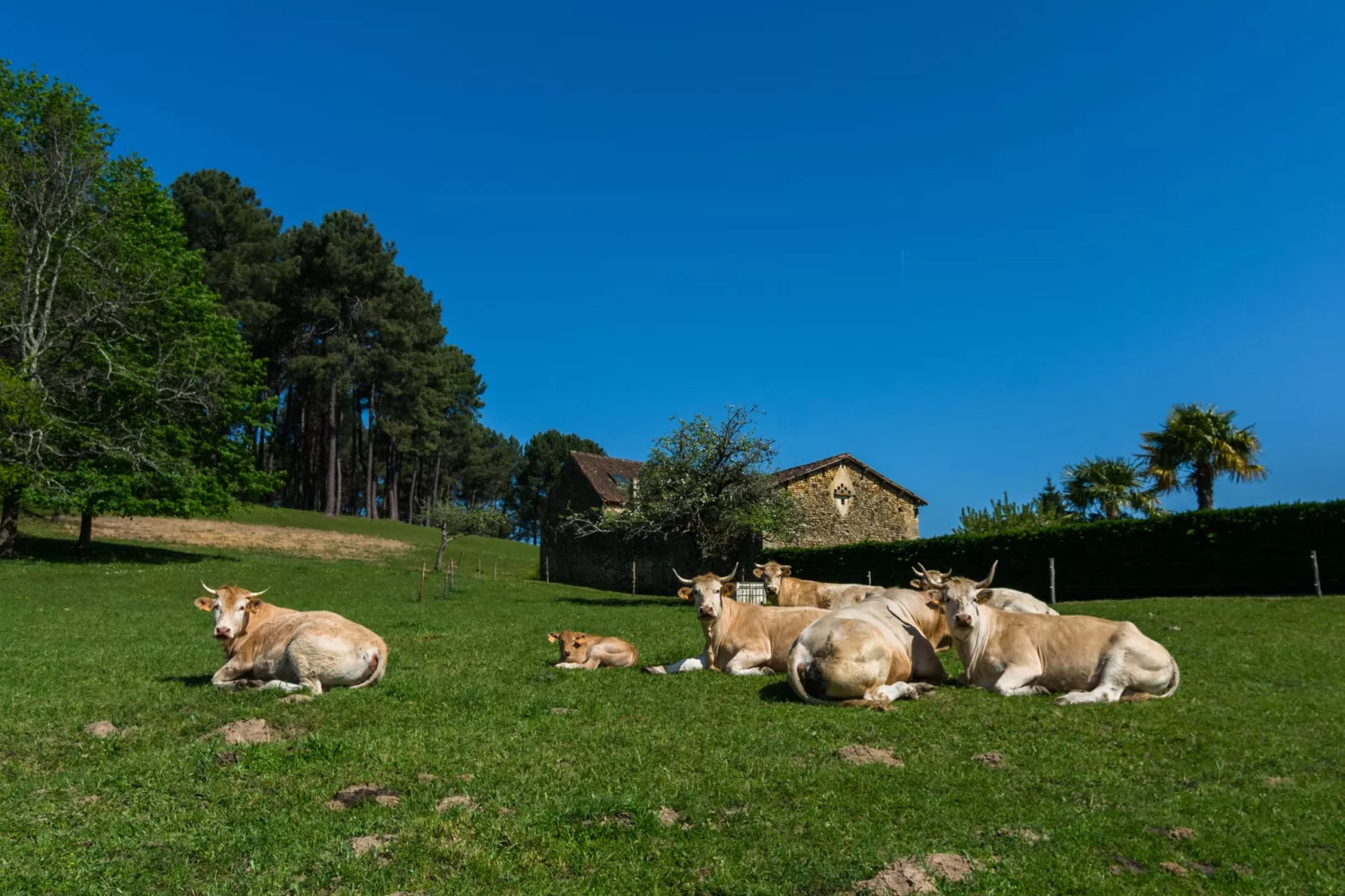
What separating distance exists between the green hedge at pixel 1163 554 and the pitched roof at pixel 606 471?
17.2 metres

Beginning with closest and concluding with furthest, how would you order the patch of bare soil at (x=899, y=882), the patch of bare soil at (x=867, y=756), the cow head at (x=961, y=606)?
the patch of bare soil at (x=899, y=882), the patch of bare soil at (x=867, y=756), the cow head at (x=961, y=606)

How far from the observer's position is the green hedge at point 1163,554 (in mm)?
22719

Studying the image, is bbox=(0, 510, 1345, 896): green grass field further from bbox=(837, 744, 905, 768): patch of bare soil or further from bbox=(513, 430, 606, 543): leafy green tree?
bbox=(513, 430, 606, 543): leafy green tree

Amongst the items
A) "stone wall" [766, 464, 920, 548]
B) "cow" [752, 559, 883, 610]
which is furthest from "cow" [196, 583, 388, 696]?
"stone wall" [766, 464, 920, 548]

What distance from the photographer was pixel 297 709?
27.7 ft

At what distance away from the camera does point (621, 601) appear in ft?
102

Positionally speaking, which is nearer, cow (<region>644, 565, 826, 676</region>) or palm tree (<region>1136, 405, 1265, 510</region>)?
cow (<region>644, 565, 826, 676</region>)

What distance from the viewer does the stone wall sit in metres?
41.6

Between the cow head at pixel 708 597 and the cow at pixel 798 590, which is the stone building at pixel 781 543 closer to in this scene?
the cow at pixel 798 590

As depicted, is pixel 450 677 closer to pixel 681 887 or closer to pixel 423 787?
pixel 423 787

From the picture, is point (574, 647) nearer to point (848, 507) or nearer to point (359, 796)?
point (359, 796)

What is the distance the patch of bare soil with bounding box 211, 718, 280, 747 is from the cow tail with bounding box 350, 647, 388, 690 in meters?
1.79

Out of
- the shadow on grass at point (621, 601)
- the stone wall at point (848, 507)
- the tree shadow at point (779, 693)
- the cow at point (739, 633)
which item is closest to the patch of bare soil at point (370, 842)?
the tree shadow at point (779, 693)

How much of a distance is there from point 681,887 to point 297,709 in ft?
17.1
